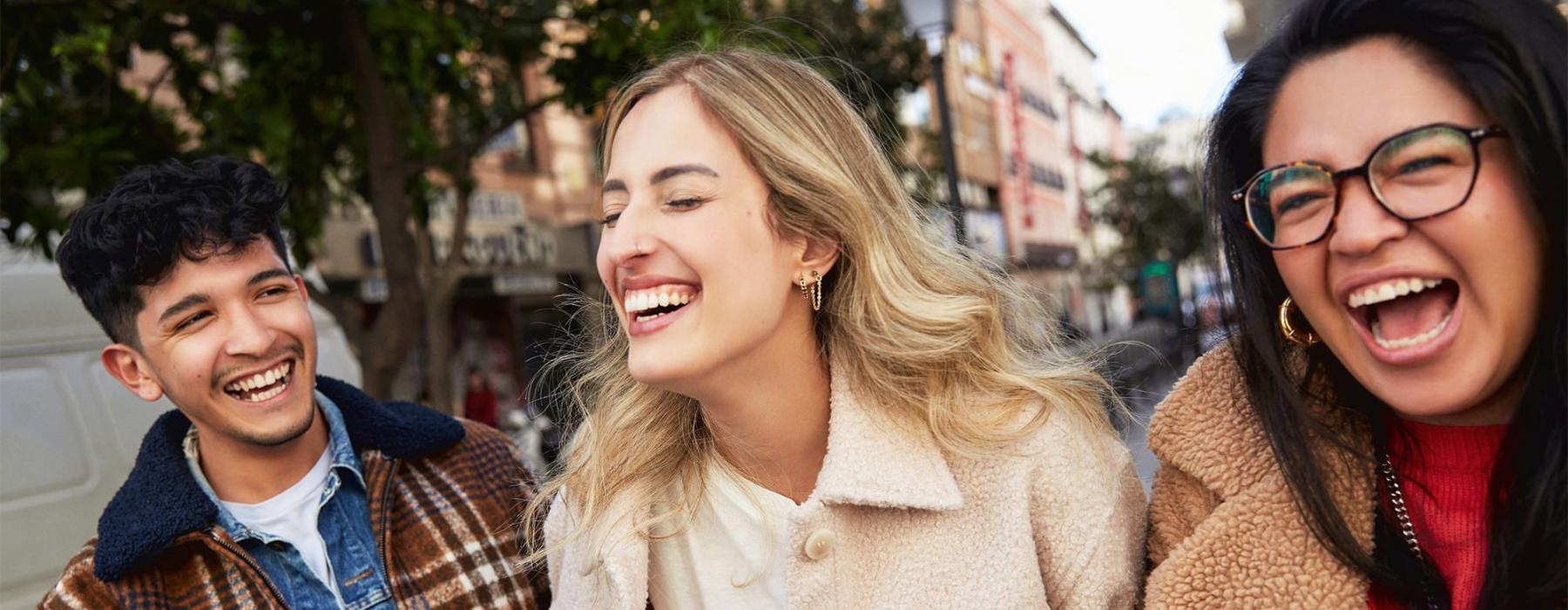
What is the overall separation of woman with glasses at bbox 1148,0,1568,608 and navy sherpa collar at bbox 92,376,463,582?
1.88m

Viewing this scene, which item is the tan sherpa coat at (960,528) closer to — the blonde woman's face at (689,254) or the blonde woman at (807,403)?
the blonde woman at (807,403)

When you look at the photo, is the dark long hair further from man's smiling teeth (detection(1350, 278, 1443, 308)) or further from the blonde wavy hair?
the blonde wavy hair

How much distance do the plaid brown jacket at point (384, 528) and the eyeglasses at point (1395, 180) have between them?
1.99 meters

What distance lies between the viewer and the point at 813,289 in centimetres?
240

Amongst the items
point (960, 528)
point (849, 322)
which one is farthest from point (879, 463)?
point (849, 322)

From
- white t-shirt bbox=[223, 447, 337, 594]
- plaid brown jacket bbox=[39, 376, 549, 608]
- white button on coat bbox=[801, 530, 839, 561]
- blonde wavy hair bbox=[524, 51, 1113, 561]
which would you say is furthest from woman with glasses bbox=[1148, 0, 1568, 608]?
white t-shirt bbox=[223, 447, 337, 594]

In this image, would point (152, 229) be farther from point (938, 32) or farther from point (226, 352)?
point (938, 32)

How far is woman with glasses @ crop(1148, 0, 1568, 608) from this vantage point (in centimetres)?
148

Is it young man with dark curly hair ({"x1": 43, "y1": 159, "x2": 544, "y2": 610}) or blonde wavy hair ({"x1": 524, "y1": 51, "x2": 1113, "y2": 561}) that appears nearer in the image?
blonde wavy hair ({"x1": 524, "y1": 51, "x2": 1113, "y2": 561})

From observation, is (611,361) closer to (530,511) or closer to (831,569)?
(530,511)

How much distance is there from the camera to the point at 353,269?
14.0 metres

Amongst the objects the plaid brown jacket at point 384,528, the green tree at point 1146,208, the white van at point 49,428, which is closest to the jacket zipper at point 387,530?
the plaid brown jacket at point 384,528

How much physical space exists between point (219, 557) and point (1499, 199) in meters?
2.57

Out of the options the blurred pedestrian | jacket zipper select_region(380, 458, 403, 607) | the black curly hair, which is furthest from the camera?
the blurred pedestrian
